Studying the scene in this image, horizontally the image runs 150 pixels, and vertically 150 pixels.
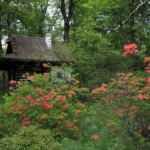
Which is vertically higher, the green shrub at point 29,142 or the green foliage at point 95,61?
the green foliage at point 95,61

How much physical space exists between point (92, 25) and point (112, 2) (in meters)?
2.68

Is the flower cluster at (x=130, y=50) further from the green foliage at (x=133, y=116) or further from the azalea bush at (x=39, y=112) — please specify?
the azalea bush at (x=39, y=112)

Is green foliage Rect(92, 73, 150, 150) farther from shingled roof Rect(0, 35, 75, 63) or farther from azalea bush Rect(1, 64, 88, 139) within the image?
shingled roof Rect(0, 35, 75, 63)

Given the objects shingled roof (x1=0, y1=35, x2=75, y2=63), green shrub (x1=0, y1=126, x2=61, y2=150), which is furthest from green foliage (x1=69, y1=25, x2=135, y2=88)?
green shrub (x1=0, y1=126, x2=61, y2=150)

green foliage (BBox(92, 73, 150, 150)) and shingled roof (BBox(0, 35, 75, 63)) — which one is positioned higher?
shingled roof (BBox(0, 35, 75, 63))

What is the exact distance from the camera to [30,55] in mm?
13289

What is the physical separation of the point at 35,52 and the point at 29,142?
11127 millimetres

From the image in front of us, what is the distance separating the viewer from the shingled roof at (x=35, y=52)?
1274 centimetres

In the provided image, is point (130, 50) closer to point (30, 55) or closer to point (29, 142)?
point (29, 142)

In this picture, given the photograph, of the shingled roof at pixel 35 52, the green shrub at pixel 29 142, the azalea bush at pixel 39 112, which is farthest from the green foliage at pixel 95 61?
the green shrub at pixel 29 142

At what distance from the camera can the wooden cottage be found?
42.0 feet

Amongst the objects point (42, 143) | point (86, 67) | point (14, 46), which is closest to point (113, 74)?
point (86, 67)

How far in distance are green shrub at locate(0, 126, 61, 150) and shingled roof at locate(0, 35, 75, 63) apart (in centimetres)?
882

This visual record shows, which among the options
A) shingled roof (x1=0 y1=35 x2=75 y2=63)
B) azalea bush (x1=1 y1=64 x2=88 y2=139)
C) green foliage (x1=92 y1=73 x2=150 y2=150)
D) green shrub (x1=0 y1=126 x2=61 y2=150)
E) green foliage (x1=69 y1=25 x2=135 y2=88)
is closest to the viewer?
green shrub (x1=0 y1=126 x2=61 y2=150)
